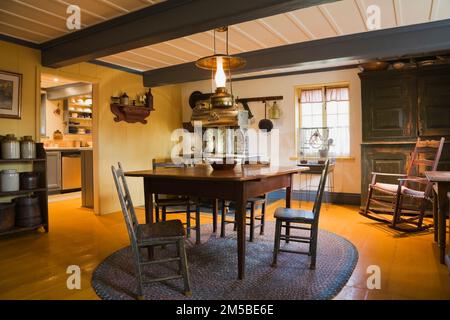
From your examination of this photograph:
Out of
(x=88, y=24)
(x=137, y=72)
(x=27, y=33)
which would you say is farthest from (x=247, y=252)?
(x=137, y=72)

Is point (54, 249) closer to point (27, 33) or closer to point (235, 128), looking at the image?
point (27, 33)

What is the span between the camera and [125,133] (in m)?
5.40

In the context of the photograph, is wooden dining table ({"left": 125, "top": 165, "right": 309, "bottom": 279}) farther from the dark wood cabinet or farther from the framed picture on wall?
the dark wood cabinet

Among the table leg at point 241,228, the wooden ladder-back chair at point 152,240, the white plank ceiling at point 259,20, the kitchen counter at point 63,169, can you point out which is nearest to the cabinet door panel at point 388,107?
the white plank ceiling at point 259,20

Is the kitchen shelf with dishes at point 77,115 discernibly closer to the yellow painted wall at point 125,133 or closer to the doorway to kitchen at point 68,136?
the doorway to kitchen at point 68,136

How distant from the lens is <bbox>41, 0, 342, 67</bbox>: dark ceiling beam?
2492 millimetres

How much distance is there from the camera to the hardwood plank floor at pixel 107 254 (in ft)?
7.26

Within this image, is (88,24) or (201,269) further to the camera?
(88,24)

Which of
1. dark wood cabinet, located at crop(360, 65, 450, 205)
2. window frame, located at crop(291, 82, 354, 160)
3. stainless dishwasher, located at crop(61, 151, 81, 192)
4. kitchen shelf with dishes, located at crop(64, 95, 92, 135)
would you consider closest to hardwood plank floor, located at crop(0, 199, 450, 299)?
dark wood cabinet, located at crop(360, 65, 450, 205)

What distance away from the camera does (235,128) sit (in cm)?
636

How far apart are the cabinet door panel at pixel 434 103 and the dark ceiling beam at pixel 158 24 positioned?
9.80ft

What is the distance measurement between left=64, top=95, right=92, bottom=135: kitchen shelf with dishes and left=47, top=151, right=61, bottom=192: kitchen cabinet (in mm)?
1519

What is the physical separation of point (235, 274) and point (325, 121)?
4.07 meters
